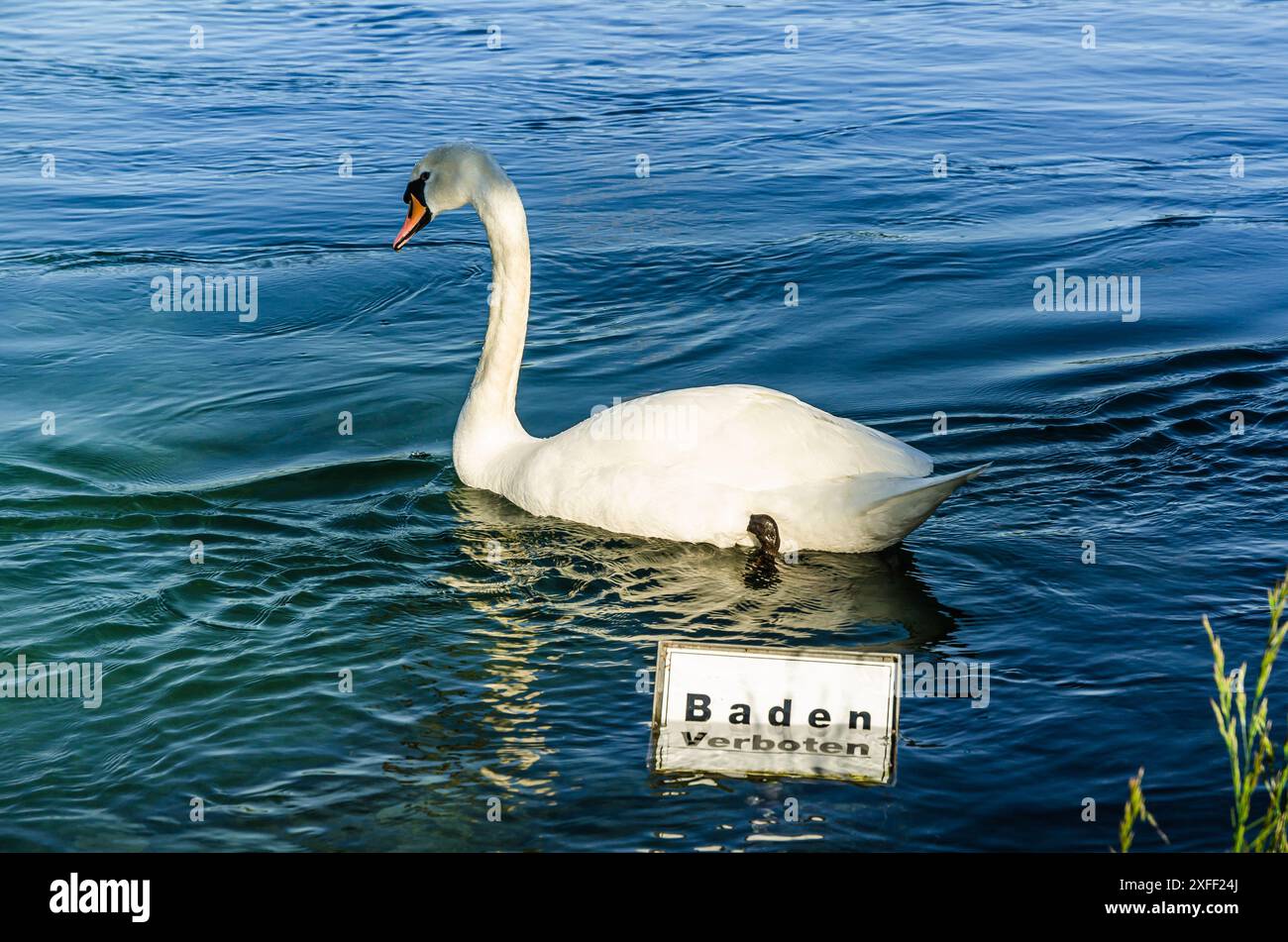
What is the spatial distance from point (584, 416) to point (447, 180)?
1.90 meters

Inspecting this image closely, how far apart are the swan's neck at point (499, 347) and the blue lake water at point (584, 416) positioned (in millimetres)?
Result: 369

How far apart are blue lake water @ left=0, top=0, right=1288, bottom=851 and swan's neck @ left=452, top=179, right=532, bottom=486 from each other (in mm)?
369

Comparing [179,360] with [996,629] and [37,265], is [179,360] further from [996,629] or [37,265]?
[996,629]

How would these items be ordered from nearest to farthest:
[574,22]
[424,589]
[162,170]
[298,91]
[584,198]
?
[424,589] → [584,198] → [162,170] → [298,91] → [574,22]

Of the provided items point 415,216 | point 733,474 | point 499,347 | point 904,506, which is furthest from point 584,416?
point 904,506

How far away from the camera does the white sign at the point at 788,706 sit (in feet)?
15.8

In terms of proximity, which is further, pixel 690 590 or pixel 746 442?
pixel 746 442

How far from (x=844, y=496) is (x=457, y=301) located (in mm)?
5852

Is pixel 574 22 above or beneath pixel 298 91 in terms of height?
above

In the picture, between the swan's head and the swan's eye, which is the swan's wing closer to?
the swan's head

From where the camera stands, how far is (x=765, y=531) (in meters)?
7.17

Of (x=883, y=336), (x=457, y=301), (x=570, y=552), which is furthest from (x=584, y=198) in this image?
(x=570, y=552)

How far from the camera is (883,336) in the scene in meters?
11.1

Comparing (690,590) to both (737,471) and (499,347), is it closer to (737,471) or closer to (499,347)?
(737,471)
